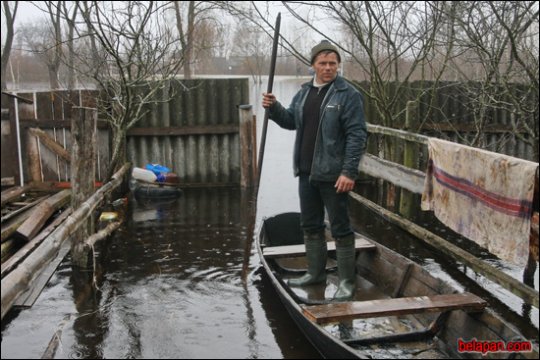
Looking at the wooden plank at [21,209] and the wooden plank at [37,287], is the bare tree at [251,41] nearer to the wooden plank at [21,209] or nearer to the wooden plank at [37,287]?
the wooden plank at [21,209]

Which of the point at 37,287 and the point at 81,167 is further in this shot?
the point at 81,167

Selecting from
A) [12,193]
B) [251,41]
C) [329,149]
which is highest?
[251,41]

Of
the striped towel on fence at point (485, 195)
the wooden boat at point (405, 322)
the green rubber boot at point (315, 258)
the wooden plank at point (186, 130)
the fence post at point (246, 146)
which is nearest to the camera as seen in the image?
the wooden boat at point (405, 322)

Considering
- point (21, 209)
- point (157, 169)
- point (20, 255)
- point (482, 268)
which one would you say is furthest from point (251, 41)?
point (482, 268)

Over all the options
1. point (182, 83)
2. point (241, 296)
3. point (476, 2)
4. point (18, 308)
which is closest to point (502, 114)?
point (476, 2)

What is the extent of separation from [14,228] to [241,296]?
358 centimetres

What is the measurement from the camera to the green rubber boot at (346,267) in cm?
518

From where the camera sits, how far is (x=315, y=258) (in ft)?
Answer: 18.4

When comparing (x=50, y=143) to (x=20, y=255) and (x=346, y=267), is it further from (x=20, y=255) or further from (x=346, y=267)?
(x=346, y=267)

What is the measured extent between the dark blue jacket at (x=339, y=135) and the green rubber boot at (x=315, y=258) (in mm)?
720

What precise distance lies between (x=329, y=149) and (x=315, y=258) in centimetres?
123

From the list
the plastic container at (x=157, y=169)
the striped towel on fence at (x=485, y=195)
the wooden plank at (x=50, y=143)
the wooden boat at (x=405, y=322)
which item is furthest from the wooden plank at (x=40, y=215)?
the striped towel on fence at (x=485, y=195)

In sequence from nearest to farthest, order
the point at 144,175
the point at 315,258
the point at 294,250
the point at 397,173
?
1. the point at 315,258
2. the point at 294,250
3. the point at 397,173
4. the point at 144,175

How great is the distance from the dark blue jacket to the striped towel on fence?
960mm
